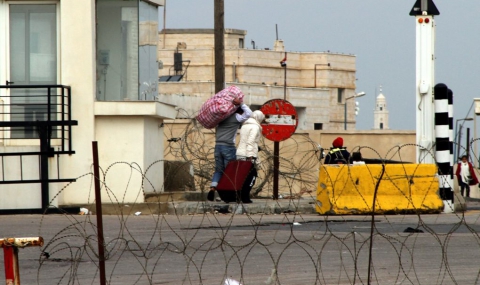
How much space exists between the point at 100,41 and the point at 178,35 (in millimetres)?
109126

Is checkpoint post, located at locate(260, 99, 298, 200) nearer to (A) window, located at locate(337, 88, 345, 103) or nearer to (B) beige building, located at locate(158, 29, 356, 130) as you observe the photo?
(B) beige building, located at locate(158, 29, 356, 130)

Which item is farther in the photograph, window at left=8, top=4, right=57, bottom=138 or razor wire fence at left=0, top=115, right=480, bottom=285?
window at left=8, top=4, right=57, bottom=138

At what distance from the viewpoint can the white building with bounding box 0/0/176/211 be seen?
58.1 feet

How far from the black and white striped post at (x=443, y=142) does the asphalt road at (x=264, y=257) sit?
1561 millimetres

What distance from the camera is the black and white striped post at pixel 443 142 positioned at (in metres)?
16.5

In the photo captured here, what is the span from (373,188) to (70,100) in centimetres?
554

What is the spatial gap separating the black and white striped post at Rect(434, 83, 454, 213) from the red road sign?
115 inches

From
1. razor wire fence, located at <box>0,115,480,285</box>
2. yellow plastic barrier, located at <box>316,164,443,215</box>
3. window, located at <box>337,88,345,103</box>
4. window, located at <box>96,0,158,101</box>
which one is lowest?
razor wire fence, located at <box>0,115,480,285</box>

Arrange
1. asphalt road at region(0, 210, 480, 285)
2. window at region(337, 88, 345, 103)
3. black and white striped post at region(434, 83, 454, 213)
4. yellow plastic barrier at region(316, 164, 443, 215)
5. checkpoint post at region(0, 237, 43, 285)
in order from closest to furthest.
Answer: checkpoint post at region(0, 237, 43, 285) < asphalt road at region(0, 210, 480, 285) < yellow plastic barrier at region(316, 164, 443, 215) < black and white striped post at region(434, 83, 454, 213) < window at region(337, 88, 345, 103)

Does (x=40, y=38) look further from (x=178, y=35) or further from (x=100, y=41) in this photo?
(x=178, y=35)

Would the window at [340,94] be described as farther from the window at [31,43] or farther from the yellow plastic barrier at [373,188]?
the yellow plastic barrier at [373,188]

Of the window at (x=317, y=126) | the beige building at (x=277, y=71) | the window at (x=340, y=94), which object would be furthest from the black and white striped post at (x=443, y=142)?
the window at (x=340, y=94)

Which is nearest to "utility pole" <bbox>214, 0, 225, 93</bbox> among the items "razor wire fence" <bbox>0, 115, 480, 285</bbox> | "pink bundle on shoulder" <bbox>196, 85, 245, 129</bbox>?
"pink bundle on shoulder" <bbox>196, 85, 245, 129</bbox>

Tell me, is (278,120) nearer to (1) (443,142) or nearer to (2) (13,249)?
(1) (443,142)
